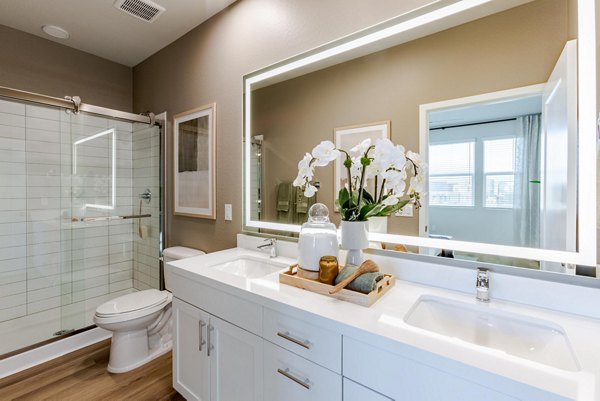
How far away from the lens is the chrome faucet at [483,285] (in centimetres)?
98

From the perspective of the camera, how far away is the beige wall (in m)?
1.00

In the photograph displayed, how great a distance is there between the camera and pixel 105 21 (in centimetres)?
215

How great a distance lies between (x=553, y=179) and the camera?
98 centimetres

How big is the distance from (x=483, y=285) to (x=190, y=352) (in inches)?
54.5

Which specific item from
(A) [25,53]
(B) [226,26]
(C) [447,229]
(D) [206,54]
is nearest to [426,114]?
(C) [447,229]

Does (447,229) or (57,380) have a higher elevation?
(447,229)

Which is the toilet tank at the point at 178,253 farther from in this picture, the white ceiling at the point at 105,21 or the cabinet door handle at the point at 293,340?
the white ceiling at the point at 105,21

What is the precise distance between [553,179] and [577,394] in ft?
2.32

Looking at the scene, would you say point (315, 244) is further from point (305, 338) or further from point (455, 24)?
point (455, 24)

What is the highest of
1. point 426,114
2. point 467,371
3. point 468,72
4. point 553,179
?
point 468,72

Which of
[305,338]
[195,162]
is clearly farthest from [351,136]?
[195,162]

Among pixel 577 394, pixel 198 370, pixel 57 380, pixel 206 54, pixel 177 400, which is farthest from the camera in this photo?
pixel 206 54

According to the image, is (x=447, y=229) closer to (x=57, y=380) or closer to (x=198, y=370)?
(x=198, y=370)

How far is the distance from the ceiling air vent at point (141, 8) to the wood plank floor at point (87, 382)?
2.49 metres
